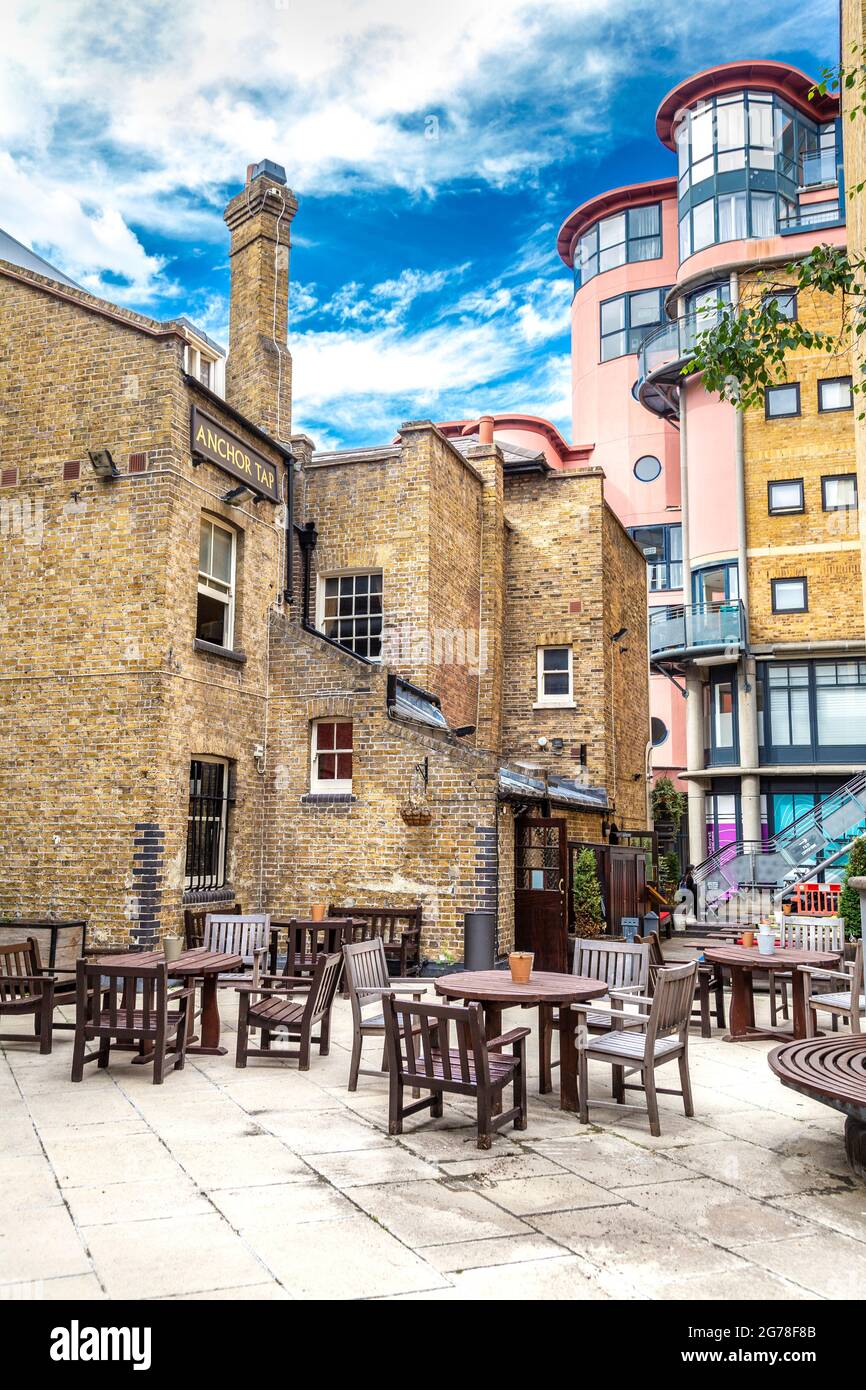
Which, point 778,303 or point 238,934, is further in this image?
point 778,303

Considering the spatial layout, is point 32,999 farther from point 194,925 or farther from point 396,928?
point 396,928

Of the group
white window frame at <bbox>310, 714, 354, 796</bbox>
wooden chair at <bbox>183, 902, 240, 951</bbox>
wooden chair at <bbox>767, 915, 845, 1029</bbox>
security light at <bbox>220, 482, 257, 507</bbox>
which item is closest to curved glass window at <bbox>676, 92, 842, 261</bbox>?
security light at <bbox>220, 482, 257, 507</bbox>

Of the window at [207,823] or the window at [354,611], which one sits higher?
the window at [354,611]

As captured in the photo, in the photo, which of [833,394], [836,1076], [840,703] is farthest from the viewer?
[833,394]

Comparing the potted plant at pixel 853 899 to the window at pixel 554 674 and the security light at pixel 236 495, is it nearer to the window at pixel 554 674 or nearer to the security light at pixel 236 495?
the window at pixel 554 674

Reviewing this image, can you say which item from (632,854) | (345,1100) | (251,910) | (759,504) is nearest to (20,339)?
(251,910)

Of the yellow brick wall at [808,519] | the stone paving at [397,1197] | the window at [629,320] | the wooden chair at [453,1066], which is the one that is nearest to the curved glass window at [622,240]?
the window at [629,320]

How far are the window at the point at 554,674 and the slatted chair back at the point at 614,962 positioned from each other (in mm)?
11306

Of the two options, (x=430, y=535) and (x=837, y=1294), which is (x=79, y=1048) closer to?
(x=837, y=1294)

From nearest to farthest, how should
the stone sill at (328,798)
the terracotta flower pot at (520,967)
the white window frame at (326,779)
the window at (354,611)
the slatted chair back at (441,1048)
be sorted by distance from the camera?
the slatted chair back at (441,1048) < the terracotta flower pot at (520,967) < the stone sill at (328,798) < the white window frame at (326,779) < the window at (354,611)

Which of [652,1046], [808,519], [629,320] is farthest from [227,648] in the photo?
[629,320]

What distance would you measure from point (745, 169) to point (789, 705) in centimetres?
1730

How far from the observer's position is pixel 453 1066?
20.9ft

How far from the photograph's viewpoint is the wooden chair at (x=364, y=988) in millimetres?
7250
